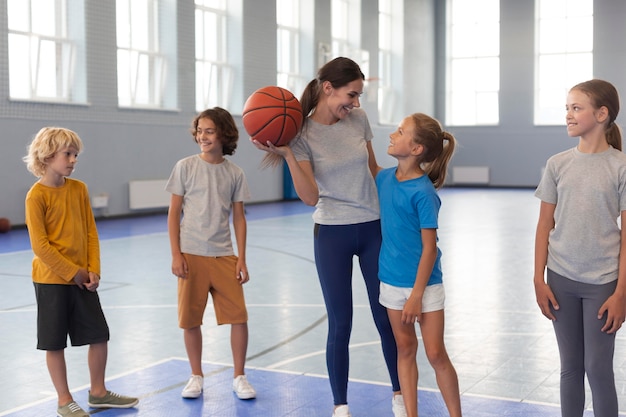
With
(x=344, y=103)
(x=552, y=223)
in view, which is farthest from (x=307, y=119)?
(x=552, y=223)

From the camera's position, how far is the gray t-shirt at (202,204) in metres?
3.66

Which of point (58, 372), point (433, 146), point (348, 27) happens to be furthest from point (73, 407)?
point (348, 27)

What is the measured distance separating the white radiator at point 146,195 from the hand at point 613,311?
1129 cm

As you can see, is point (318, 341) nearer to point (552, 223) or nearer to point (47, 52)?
point (552, 223)

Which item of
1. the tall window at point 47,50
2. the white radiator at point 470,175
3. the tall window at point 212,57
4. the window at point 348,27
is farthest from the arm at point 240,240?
the white radiator at point 470,175

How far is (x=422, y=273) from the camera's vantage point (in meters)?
2.79

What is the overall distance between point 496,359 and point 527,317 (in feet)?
3.89

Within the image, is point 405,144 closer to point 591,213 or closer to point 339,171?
point 339,171

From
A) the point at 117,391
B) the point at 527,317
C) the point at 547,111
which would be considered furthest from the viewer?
the point at 547,111

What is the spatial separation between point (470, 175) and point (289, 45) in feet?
27.0

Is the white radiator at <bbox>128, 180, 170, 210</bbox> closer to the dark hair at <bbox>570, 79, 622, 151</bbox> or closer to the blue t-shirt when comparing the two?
→ the blue t-shirt

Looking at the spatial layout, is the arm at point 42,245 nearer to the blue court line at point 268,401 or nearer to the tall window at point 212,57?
the blue court line at point 268,401

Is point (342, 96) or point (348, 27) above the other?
point (348, 27)

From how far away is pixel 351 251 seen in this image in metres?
3.17
